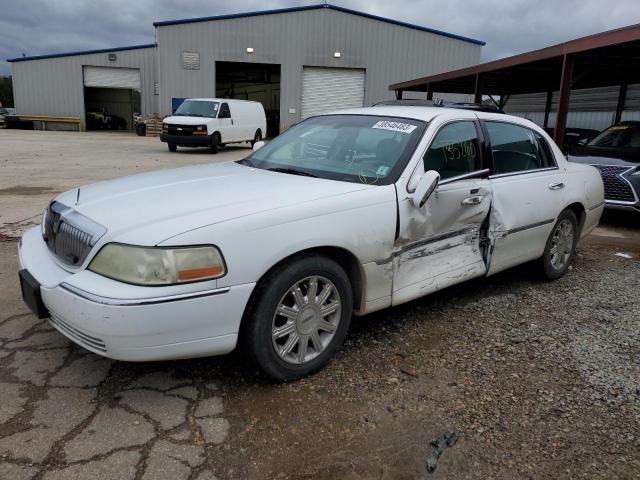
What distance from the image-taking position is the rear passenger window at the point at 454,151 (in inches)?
142

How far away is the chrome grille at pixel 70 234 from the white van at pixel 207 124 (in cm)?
1516

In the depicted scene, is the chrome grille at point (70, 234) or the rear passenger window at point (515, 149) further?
the rear passenger window at point (515, 149)

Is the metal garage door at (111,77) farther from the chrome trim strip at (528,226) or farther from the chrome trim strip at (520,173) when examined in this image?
the chrome trim strip at (528,226)

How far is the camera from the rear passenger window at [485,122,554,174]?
4172mm

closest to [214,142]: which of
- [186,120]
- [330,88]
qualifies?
[186,120]

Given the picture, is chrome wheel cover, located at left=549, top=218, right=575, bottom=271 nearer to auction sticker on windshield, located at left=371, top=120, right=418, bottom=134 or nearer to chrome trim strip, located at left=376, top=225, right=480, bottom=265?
chrome trim strip, located at left=376, top=225, right=480, bottom=265

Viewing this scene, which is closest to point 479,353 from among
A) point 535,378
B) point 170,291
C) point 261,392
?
point 535,378

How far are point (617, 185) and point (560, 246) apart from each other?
3492mm

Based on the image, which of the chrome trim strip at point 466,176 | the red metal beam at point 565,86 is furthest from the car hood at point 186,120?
the chrome trim strip at point 466,176

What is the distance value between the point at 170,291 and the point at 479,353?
2.05 meters

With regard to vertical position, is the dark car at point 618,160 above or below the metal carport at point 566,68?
below

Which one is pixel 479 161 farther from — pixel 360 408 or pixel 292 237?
pixel 360 408

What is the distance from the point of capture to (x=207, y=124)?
17.7 m

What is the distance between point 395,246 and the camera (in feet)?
10.6
